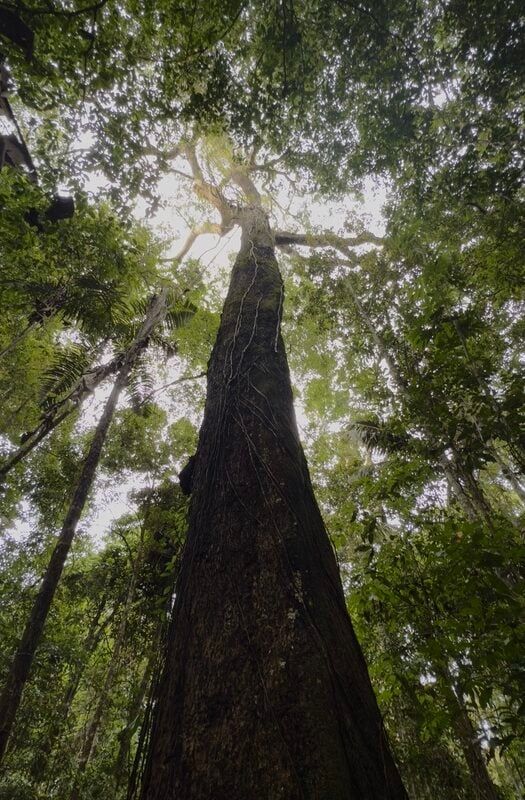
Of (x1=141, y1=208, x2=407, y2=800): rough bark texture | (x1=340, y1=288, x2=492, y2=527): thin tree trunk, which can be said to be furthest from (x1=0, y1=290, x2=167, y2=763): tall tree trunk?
(x1=340, y1=288, x2=492, y2=527): thin tree trunk

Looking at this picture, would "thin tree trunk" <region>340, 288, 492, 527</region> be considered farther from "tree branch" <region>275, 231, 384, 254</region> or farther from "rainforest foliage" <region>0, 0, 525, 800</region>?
"tree branch" <region>275, 231, 384, 254</region>

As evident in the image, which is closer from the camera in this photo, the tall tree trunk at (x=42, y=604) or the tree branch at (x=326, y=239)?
the tall tree trunk at (x=42, y=604)

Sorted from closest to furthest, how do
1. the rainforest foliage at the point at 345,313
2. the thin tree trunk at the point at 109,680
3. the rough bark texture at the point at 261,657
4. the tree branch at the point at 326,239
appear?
the rough bark texture at the point at 261,657, the rainforest foliage at the point at 345,313, the thin tree trunk at the point at 109,680, the tree branch at the point at 326,239

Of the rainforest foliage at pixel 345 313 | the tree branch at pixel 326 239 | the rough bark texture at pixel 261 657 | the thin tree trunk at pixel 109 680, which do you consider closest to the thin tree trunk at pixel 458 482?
the rainforest foliage at pixel 345 313

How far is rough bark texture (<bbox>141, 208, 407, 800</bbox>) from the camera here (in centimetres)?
113

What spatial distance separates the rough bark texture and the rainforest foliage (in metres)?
0.57

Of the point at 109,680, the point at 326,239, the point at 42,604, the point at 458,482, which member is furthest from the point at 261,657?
the point at 326,239

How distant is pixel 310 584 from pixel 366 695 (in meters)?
0.41

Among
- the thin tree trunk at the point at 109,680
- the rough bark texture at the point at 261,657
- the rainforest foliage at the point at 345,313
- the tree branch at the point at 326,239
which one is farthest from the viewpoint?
the tree branch at the point at 326,239

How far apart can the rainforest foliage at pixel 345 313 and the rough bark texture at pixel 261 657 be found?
1.86 feet

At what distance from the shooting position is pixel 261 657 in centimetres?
140

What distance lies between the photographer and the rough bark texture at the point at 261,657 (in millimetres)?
1130

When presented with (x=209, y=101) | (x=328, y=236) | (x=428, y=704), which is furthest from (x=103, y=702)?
(x=328, y=236)

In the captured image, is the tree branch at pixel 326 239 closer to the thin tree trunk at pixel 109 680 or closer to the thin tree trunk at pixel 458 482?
the thin tree trunk at pixel 458 482
